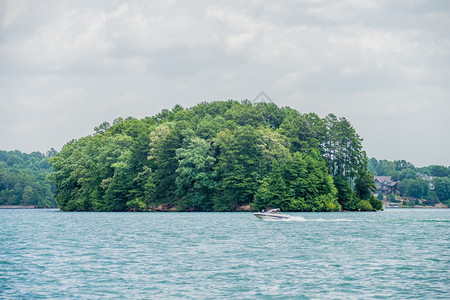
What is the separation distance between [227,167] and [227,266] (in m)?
79.2

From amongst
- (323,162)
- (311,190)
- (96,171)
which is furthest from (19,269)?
(96,171)

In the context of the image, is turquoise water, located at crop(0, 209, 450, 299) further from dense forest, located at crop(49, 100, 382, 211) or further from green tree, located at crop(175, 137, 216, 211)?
green tree, located at crop(175, 137, 216, 211)

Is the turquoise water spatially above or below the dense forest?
below

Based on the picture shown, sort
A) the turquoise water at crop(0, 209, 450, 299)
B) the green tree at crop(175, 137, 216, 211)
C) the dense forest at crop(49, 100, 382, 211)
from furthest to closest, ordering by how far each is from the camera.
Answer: the green tree at crop(175, 137, 216, 211) < the dense forest at crop(49, 100, 382, 211) < the turquoise water at crop(0, 209, 450, 299)

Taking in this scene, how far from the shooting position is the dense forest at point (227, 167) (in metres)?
110

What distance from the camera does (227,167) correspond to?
113562 millimetres

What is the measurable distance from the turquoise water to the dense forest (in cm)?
5456

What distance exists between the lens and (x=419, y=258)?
126ft

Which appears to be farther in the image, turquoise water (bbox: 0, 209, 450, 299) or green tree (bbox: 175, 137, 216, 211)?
green tree (bbox: 175, 137, 216, 211)

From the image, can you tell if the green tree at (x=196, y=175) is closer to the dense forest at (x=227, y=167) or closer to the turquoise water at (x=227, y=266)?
the dense forest at (x=227, y=167)

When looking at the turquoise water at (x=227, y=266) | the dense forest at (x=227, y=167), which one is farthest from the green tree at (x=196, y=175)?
the turquoise water at (x=227, y=266)

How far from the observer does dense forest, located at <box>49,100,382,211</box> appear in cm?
10962

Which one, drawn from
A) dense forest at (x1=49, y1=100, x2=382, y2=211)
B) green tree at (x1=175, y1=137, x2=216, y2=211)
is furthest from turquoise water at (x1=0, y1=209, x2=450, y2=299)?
green tree at (x1=175, y1=137, x2=216, y2=211)

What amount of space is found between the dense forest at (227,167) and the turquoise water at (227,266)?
54561 millimetres
